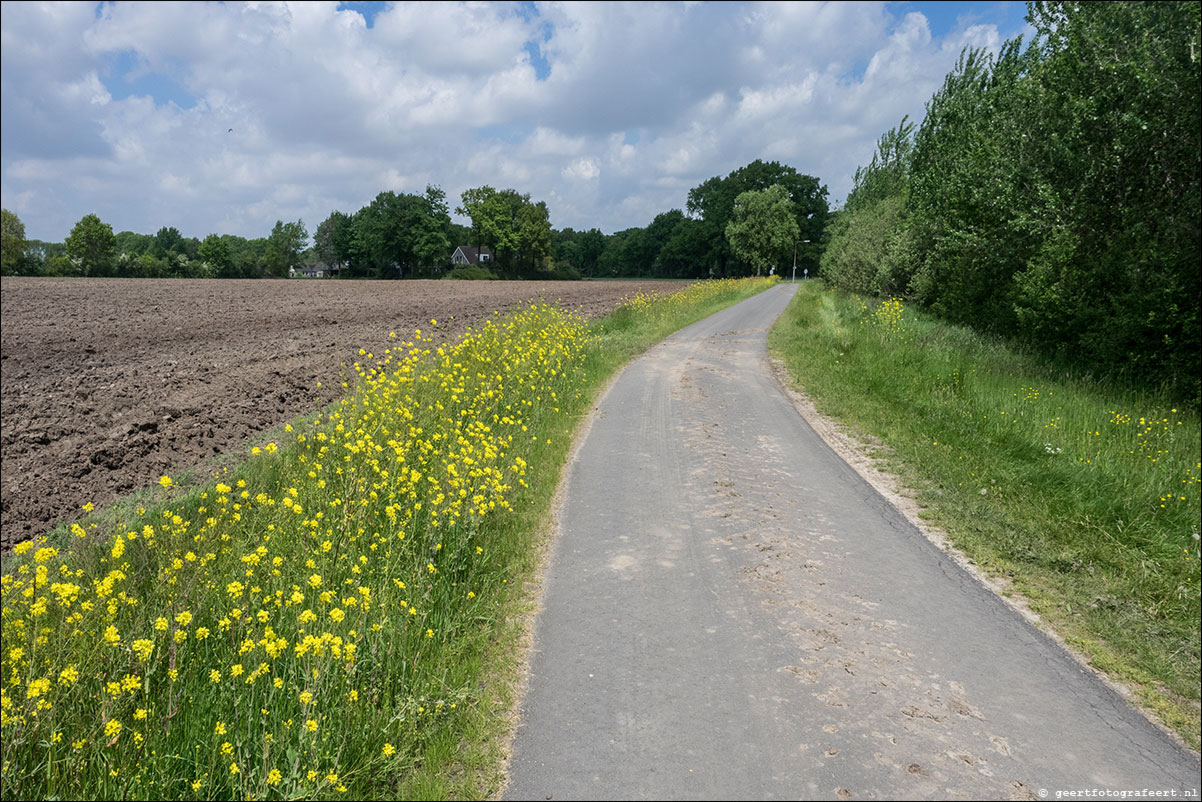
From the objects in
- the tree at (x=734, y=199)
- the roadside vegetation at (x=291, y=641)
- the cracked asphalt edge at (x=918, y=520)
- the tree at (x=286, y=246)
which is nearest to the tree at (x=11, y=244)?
the tree at (x=286, y=246)

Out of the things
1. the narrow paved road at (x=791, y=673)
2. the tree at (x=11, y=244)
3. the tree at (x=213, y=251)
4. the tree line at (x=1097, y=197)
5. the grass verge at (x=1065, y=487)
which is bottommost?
the narrow paved road at (x=791, y=673)

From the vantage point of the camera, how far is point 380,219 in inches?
3804

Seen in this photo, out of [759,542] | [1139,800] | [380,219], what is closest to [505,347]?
[759,542]

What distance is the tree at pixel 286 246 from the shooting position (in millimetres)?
104438

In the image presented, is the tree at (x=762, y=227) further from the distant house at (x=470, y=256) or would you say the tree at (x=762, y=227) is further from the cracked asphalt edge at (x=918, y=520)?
the cracked asphalt edge at (x=918, y=520)

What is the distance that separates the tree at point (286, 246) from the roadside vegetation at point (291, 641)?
361 ft

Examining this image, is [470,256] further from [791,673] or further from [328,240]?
[791,673]

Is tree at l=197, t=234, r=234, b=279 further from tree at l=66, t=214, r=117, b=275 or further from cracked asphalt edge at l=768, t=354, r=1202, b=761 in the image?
cracked asphalt edge at l=768, t=354, r=1202, b=761

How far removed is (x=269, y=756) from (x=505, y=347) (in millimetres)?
9109

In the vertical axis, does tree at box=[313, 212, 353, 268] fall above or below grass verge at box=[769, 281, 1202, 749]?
above

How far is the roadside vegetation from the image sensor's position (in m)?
2.89

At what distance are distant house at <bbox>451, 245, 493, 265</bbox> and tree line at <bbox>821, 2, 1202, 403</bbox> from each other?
96826 millimetres

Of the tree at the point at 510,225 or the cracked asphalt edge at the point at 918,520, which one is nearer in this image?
the cracked asphalt edge at the point at 918,520

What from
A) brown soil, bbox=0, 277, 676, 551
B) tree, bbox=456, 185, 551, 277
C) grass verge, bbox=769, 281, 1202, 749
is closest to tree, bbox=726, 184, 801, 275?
tree, bbox=456, 185, 551, 277
